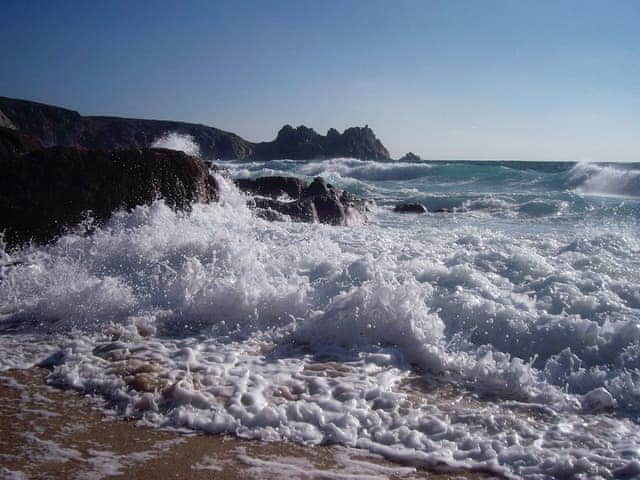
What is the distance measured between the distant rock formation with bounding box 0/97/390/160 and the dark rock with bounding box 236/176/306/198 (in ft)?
91.6

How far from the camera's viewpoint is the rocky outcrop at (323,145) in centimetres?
6156

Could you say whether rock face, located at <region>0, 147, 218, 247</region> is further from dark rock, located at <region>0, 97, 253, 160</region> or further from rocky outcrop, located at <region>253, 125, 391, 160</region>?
rocky outcrop, located at <region>253, 125, 391, 160</region>

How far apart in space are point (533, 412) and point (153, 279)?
3487 millimetres

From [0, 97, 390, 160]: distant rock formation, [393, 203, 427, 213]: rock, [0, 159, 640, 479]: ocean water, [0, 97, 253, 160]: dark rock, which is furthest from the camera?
[0, 97, 390, 160]: distant rock formation

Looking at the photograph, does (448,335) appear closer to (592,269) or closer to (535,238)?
(592,269)

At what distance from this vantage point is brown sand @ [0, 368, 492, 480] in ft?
6.98

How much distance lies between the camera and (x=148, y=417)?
257 centimetres

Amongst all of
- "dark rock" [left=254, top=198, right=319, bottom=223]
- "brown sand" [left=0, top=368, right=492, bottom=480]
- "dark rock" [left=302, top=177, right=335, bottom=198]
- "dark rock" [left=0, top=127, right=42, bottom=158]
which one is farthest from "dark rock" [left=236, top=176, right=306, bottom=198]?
"brown sand" [left=0, top=368, right=492, bottom=480]

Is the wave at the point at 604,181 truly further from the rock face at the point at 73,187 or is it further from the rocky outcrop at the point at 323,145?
the rocky outcrop at the point at 323,145

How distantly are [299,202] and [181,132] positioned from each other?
167 ft

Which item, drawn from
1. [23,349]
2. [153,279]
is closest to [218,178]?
[153,279]

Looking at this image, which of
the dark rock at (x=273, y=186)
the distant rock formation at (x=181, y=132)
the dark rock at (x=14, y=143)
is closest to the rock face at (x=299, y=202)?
the dark rock at (x=273, y=186)

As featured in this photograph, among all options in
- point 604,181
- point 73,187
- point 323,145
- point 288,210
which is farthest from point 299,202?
point 323,145

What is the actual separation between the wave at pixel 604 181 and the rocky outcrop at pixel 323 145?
3896cm
